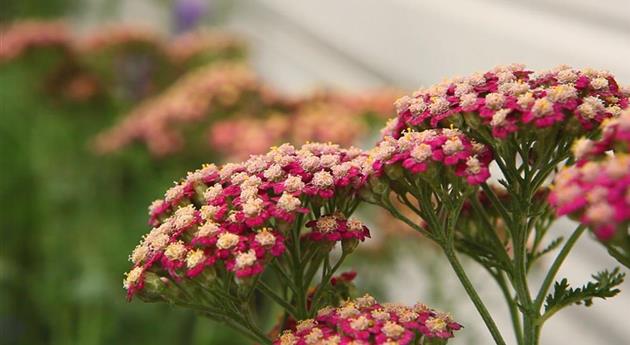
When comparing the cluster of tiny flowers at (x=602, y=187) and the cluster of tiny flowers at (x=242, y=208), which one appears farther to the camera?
the cluster of tiny flowers at (x=242, y=208)

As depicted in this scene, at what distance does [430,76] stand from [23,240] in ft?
4.45

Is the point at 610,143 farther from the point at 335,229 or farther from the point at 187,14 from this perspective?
the point at 187,14

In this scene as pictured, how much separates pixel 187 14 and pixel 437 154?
11.0 ft

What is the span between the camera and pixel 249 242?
2.61 feet

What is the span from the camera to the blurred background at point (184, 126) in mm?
2010

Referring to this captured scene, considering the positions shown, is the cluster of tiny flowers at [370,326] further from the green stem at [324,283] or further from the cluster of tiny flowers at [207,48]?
the cluster of tiny flowers at [207,48]

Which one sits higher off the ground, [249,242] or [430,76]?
[430,76]

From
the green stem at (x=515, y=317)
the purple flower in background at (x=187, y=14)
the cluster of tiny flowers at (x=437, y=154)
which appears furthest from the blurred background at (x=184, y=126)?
the cluster of tiny flowers at (x=437, y=154)

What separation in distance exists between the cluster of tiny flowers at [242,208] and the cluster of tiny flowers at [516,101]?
0.26 feet

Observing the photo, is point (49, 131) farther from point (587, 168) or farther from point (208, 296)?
point (587, 168)

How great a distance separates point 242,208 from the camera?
2.69 feet

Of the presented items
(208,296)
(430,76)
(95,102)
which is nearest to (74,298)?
(95,102)

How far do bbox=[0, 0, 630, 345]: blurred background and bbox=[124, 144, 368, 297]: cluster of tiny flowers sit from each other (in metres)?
0.81

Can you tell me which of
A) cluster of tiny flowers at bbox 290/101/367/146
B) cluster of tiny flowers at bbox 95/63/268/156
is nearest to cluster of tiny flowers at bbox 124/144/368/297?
cluster of tiny flowers at bbox 290/101/367/146
